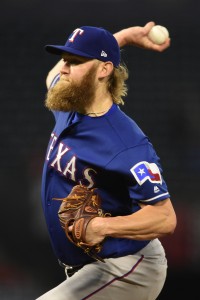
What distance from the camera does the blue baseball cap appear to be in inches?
103

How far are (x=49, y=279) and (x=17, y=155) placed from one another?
0.89 metres

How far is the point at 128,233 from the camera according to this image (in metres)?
2.38

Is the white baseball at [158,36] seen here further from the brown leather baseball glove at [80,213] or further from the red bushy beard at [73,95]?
the brown leather baseball glove at [80,213]

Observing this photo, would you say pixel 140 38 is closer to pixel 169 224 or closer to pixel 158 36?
pixel 158 36

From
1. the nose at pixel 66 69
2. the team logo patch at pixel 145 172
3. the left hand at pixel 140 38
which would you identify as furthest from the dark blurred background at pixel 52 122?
the team logo patch at pixel 145 172

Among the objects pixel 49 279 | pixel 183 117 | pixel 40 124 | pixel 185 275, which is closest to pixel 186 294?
pixel 185 275

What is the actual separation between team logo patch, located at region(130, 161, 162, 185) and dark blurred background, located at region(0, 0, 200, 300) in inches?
84.4

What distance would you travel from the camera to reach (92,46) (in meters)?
2.62

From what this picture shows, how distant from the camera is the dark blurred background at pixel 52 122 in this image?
449 centimetres

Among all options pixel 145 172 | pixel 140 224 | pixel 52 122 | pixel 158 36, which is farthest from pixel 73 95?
pixel 52 122

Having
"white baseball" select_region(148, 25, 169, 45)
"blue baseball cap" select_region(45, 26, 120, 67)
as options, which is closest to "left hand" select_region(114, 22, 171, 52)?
"white baseball" select_region(148, 25, 169, 45)

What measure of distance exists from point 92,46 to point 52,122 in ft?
7.61

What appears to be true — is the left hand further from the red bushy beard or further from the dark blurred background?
the dark blurred background

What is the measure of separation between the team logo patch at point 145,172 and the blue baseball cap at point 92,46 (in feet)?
1.53
